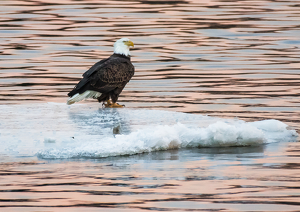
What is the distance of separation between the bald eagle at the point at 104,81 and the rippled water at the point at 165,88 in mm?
658

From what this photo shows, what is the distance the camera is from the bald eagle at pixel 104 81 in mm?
12062

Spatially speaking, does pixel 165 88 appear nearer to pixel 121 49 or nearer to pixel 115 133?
pixel 121 49

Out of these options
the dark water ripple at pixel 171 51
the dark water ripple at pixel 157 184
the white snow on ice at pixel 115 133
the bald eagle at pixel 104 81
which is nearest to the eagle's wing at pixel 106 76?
the bald eagle at pixel 104 81

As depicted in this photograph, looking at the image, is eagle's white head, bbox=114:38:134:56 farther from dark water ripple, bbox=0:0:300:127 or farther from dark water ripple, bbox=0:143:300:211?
dark water ripple, bbox=0:143:300:211

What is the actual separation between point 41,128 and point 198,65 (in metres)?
9.49

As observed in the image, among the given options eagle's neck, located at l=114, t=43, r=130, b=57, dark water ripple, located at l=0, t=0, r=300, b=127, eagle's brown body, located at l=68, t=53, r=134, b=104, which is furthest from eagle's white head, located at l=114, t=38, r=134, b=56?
dark water ripple, located at l=0, t=0, r=300, b=127

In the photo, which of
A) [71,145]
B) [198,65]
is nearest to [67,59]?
[198,65]

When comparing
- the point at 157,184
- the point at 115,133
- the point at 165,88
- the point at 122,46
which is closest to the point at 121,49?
the point at 122,46

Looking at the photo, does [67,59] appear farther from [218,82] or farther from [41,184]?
[41,184]

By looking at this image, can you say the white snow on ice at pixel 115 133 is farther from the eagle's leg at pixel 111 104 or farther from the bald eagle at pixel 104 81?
the eagle's leg at pixel 111 104

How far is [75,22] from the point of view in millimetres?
27984

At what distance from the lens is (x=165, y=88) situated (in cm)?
1536

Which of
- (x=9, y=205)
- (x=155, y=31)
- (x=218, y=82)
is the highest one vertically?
(x=155, y=31)

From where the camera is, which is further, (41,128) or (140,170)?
(41,128)
